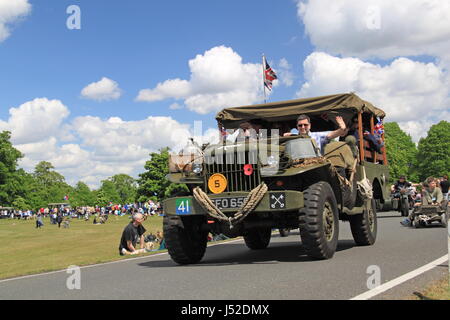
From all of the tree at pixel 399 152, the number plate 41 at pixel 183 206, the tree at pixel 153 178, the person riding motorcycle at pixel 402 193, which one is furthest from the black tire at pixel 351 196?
the tree at pixel 153 178

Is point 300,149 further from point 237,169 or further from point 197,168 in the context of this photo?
point 197,168

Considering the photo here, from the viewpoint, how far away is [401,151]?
80375 millimetres

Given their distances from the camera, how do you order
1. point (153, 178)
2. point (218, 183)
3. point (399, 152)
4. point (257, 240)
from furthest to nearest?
point (153, 178) < point (399, 152) < point (257, 240) < point (218, 183)

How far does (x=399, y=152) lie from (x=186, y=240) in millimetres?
74960

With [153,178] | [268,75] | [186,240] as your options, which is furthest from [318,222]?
[153,178]

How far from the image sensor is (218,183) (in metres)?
9.11

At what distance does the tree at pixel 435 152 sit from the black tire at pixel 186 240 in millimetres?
75187

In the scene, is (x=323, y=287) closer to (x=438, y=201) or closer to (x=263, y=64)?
(x=438, y=201)

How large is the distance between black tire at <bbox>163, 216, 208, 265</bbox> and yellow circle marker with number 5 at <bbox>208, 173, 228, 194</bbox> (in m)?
0.87

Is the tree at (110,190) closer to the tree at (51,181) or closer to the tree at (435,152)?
the tree at (51,181)

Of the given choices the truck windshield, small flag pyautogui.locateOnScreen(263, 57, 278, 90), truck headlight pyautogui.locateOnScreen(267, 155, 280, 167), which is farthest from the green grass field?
small flag pyautogui.locateOnScreen(263, 57, 278, 90)

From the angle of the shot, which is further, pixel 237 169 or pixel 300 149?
pixel 300 149
